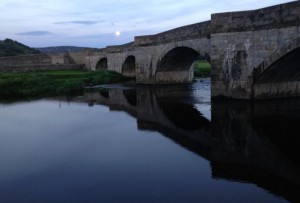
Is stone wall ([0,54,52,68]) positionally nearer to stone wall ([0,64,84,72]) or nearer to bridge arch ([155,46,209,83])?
stone wall ([0,64,84,72])

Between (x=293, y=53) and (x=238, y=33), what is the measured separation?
3.57m

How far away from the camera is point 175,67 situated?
34.8m

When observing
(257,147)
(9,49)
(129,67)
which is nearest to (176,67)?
(129,67)

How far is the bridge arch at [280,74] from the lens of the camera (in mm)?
17188

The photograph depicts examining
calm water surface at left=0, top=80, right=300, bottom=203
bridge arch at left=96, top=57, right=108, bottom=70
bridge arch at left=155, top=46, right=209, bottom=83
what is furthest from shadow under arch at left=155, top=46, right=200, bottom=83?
bridge arch at left=96, top=57, right=108, bottom=70

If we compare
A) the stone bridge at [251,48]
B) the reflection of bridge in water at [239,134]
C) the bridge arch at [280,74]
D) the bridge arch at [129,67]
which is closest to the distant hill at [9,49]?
the bridge arch at [129,67]

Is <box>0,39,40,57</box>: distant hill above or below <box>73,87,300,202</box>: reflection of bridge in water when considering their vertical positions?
above

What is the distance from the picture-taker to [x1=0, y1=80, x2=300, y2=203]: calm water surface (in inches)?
358

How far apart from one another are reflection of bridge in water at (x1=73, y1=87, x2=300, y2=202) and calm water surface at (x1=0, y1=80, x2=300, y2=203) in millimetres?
34

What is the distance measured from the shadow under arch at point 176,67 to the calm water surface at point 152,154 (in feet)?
36.5

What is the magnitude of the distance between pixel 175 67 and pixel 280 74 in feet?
52.1

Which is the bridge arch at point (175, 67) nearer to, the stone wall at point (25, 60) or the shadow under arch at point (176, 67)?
the shadow under arch at point (176, 67)

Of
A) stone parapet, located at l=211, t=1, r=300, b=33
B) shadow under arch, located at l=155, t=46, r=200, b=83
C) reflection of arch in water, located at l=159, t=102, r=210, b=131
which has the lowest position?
reflection of arch in water, located at l=159, t=102, r=210, b=131

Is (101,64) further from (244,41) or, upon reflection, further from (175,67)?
(244,41)
